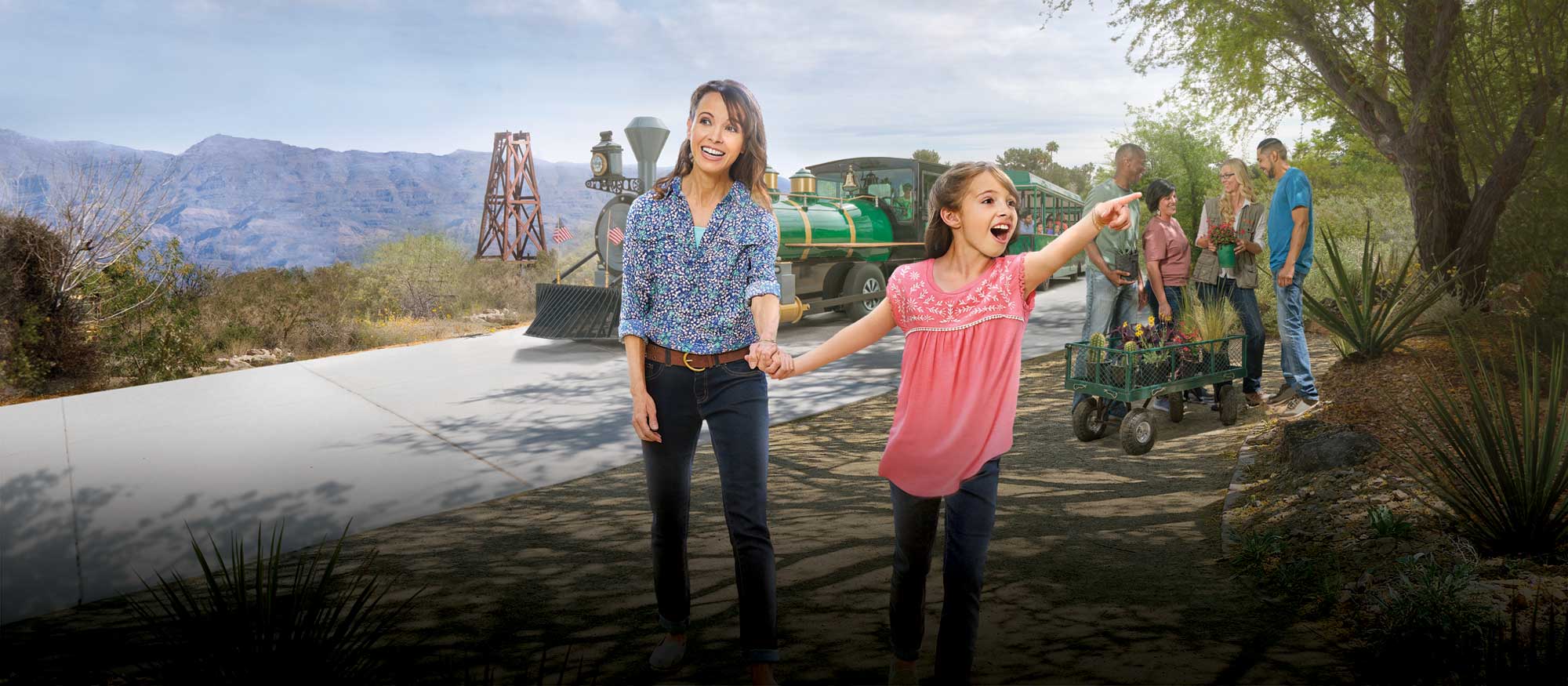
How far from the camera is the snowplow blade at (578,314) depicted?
10469 millimetres

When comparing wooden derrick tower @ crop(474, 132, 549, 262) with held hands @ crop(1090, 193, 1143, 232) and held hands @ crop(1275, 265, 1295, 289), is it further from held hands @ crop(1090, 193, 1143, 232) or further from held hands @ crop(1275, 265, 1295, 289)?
held hands @ crop(1090, 193, 1143, 232)

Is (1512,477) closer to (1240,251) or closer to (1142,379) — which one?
(1142,379)

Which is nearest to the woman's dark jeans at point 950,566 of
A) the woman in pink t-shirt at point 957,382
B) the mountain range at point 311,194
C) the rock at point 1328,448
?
the woman in pink t-shirt at point 957,382

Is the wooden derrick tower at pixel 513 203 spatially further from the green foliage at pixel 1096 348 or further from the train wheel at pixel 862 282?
the green foliage at pixel 1096 348

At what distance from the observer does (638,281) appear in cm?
254

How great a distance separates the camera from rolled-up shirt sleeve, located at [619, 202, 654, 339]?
2.53 metres

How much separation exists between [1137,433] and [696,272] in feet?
11.6

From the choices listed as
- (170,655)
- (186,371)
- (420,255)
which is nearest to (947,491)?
(170,655)

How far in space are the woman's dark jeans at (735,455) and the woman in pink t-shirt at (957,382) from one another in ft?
0.59

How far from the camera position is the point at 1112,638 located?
9.39 feet

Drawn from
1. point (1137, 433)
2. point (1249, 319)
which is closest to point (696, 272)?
point (1137, 433)

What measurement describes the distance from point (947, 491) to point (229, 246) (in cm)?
7986

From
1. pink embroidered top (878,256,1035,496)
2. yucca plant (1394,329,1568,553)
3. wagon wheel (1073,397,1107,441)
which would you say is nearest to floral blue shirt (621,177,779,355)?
pink embroidered top (878,256,1035,496)

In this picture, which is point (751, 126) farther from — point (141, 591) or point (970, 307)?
point (141, 591)
